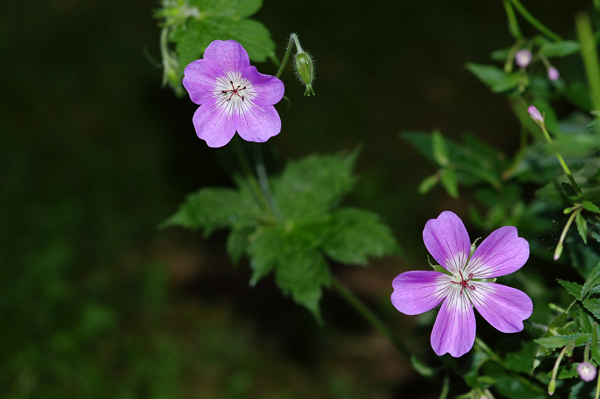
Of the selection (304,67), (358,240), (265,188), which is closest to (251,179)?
(265,188)

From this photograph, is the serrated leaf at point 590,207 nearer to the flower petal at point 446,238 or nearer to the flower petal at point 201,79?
the flower petal at point 446,238

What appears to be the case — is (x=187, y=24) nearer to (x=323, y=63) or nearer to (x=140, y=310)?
(x=140, y=310)

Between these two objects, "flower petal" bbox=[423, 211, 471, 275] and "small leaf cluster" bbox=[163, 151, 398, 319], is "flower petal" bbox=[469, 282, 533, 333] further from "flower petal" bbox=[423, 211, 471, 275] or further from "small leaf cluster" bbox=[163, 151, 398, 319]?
"small leaf cluster" bbox=[163, 151, 398, 319]

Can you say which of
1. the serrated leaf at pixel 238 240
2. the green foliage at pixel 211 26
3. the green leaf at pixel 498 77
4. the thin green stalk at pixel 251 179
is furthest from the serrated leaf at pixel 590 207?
the serrated leaf at pixel 238 240

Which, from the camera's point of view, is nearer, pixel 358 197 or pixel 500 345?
pixel 500 345

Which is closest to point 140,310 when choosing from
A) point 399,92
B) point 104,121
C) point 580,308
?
point 104,121

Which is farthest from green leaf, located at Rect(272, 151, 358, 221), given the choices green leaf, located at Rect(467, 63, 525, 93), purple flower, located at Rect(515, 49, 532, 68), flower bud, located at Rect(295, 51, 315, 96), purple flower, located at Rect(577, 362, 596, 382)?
purple flower, located at Rect(577, 362, 596, 382)
